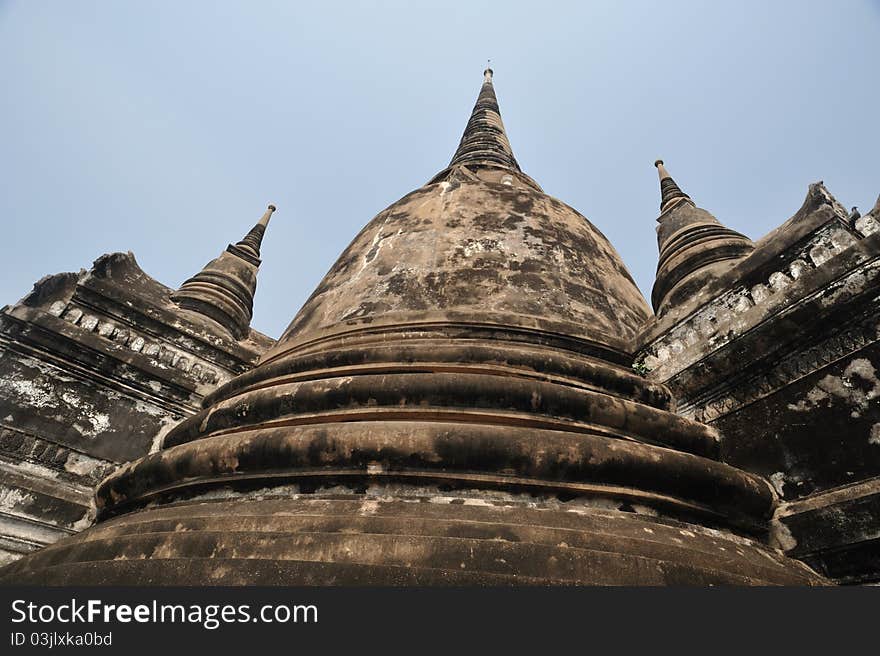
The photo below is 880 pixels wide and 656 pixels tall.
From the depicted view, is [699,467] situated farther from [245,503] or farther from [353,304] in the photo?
[353,304]

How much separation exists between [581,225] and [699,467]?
309 cm

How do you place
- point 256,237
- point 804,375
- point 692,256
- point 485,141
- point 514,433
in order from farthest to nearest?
1. point 485,141
2. point 256,237
3. point 692,256
4. point 804,375
5. point 514,433

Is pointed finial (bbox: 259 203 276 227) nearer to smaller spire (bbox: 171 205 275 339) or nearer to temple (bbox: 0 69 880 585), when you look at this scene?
smaller spire (bbox: 171 205 275 339)

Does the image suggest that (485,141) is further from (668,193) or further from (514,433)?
(514,433)

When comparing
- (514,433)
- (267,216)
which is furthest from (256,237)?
(514,433)

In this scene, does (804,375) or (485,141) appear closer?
(804,375)

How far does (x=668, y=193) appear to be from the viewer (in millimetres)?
6039

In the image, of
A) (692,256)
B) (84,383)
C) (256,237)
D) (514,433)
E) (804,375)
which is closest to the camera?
(514,433)

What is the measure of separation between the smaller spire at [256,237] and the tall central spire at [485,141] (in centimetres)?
278

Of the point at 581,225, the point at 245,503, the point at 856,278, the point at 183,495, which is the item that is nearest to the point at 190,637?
the point at 245,503

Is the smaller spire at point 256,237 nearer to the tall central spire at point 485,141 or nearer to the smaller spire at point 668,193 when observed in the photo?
the tall central spire at point 485,141

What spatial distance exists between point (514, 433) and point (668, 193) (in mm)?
4633

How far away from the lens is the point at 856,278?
8.59 feet

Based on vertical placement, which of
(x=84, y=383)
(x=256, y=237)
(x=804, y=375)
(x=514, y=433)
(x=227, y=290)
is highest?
(x=256, y=237)
